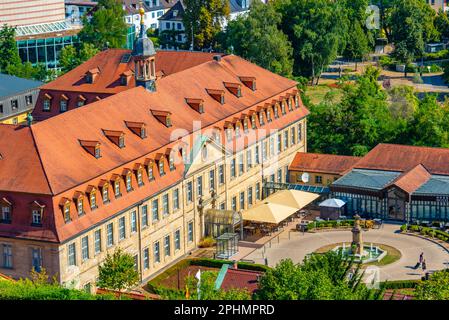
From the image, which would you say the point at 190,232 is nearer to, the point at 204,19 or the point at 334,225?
the point at 334,225

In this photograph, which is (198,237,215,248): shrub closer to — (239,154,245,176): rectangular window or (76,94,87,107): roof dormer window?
(239,154,245,176): rectangular window

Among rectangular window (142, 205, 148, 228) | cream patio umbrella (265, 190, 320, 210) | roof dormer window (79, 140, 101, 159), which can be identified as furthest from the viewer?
cream patio umbrella (265, 190, 320, 210)

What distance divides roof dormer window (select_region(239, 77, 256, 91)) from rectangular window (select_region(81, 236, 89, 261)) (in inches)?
1283

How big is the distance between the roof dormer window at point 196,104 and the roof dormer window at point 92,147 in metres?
16.5

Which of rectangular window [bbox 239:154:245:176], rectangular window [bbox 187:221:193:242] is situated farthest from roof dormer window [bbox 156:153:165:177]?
rectangular window [bbox 239:154:245:176]

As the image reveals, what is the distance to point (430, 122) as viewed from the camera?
113125 mm

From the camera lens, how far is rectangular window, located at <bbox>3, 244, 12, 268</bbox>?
78188 millimetres

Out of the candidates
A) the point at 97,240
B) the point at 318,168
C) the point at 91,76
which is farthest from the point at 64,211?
the point at 318,168

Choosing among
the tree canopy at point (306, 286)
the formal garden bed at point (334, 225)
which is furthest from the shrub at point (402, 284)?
the tree canopy at point (306, 286)

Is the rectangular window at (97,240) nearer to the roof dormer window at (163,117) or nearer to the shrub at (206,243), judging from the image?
the roof dormer window at (163,117)

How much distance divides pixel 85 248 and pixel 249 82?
109ft

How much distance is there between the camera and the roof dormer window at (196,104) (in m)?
96.9

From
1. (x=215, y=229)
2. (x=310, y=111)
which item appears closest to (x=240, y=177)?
(x=215, y=229)
